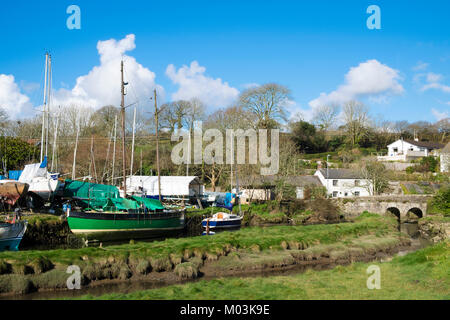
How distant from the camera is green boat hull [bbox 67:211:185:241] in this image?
29.8m

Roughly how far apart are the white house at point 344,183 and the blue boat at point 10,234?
4840 centimetres

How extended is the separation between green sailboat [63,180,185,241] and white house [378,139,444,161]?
199ft

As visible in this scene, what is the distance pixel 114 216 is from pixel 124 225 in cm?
125

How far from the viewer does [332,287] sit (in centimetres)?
1529

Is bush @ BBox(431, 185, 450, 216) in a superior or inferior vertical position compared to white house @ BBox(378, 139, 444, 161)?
inferior

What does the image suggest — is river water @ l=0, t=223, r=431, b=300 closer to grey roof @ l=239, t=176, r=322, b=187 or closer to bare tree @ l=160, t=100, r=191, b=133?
grey roof @ l=239, t=176, r=322, b=187

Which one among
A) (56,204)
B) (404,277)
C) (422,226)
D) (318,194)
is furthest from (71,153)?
(404,277)

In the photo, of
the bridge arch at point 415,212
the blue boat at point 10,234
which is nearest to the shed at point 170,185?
the blue boat at point 10,234

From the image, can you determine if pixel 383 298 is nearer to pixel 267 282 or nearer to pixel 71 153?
pixel 267 282

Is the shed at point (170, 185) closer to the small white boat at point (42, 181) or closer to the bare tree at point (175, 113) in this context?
the small white boat at point (42, 181)

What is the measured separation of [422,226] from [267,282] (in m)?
32.6

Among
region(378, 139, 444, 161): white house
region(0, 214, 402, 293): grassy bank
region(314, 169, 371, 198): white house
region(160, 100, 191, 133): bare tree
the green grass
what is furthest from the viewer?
region(378, 139, 444, 161): white house

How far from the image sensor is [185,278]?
61.4ft

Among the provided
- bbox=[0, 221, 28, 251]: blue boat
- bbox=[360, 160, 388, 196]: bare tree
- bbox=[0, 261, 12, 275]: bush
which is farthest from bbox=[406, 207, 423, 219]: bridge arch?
bbox=[0, 261, 12, 275]: bush
